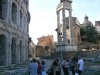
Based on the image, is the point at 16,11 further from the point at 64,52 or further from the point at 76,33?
the point at 76,33

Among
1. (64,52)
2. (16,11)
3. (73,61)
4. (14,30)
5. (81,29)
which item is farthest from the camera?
(81,29)

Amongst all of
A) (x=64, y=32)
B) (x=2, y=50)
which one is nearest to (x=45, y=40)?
(x=64, y=32)

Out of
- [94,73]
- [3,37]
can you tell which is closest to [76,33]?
[3,37]

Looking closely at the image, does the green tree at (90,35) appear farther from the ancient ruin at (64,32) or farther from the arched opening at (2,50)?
the arched opening at (2,50)

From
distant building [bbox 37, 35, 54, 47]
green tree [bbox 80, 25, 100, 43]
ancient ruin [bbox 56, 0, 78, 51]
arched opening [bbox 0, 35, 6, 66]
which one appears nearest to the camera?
arched opening [bbox 0, 35, 6, 66]

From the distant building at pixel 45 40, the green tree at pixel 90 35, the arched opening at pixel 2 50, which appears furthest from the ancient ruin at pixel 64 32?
the distant building at pixel 45 40

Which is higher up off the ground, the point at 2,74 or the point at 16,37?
the point at 16,37

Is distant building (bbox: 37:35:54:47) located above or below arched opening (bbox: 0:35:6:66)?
above

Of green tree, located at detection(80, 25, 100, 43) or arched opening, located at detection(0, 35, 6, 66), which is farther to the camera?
green tree, located at detection(80, 25, 100, 43)

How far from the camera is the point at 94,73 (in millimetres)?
12938

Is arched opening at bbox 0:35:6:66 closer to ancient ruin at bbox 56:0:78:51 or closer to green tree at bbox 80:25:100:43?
ancient ruin at bbox 56:0:78:51

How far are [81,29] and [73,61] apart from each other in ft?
178

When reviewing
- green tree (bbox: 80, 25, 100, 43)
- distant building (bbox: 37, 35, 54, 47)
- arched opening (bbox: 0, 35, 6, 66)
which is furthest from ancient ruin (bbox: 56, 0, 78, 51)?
distant building (bbox: 37, 35, 54, 47)

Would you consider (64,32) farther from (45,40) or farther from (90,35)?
(45,40)
